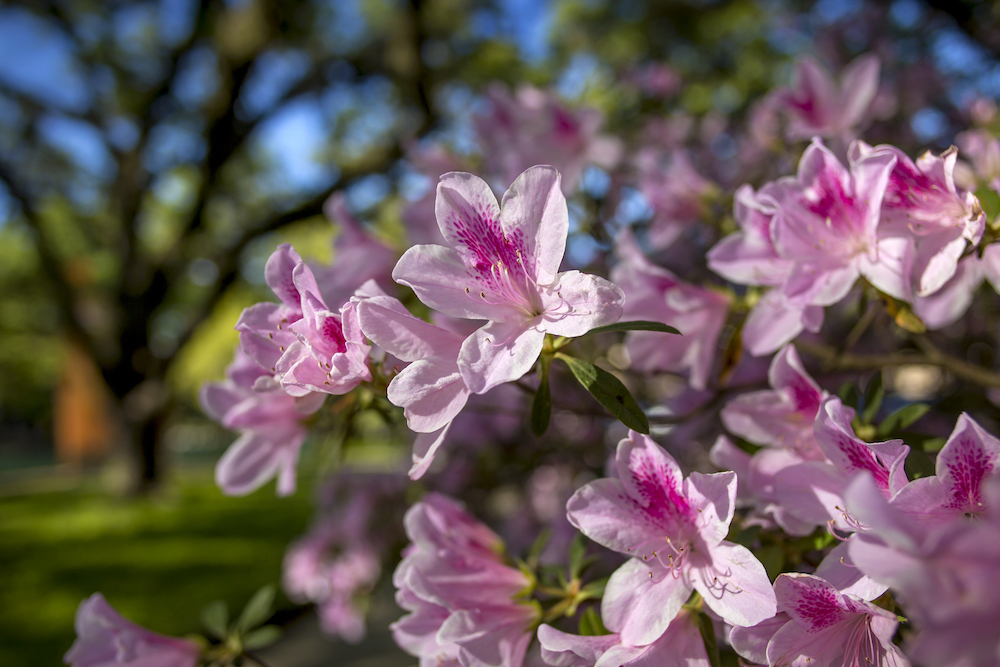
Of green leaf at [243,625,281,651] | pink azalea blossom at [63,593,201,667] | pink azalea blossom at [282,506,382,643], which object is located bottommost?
pink azalea blossom at [282,506,382,643]

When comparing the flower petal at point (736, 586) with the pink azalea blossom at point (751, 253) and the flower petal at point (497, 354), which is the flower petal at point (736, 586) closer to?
the flower petal at point (497, 354)

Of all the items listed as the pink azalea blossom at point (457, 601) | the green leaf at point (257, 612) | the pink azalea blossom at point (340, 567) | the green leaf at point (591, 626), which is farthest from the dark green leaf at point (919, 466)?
the pink azalea blossom at point (340, 567)

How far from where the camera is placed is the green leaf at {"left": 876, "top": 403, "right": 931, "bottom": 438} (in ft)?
3.00

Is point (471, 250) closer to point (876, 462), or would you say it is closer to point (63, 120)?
point (876, 462)

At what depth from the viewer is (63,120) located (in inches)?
393

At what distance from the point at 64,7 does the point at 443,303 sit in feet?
39.3

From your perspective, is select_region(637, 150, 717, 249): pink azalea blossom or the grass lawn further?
the grass lawn

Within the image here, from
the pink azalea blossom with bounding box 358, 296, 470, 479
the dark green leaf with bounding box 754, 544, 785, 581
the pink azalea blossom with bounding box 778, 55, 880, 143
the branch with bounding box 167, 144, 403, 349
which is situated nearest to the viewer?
the pink azalea blossom with bounding box 358, 296, 470, 479

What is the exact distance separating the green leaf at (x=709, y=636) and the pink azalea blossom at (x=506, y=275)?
0.39m

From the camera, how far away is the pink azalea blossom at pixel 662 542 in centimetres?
72

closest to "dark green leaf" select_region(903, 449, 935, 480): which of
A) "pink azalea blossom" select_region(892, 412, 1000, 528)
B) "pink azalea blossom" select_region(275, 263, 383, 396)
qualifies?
"pink azalea blossom" select_region(892, 412, 1000, 528)

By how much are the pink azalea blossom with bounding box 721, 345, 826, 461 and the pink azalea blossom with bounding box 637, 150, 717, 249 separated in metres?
0.78

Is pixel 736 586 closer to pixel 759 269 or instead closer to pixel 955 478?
pixel 955 478

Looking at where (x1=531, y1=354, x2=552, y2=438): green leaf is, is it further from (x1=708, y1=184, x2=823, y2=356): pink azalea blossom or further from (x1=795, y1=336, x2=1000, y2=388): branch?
(x1=795, y1=336, x2=1000, y2=388): branch
